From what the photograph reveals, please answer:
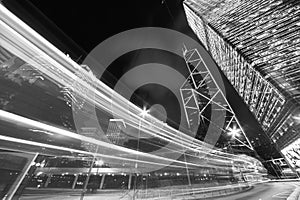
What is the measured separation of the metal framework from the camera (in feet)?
76.0

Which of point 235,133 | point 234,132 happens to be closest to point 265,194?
point 234,132

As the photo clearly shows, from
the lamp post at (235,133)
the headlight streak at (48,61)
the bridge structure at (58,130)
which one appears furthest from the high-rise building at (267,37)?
the headlight streak at (48,61)

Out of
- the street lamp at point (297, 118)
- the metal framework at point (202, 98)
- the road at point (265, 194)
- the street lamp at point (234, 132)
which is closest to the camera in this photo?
the road at point (265, 194)

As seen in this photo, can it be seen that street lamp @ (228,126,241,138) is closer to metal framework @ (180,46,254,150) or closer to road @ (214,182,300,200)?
metal framework @ (180,46,254,150)

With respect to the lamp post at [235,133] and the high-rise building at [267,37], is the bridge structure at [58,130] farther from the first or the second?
the lamp post at [235,133]

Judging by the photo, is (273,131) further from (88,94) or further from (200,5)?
(88,94)

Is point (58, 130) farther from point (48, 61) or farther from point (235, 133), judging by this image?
point (235, 133)

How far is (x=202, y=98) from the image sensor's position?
1067 inches

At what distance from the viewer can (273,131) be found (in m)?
21.7

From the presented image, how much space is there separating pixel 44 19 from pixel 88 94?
1749 millimetres

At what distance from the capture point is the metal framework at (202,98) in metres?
23.2

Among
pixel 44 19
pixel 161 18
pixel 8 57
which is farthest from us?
pixel 161 18

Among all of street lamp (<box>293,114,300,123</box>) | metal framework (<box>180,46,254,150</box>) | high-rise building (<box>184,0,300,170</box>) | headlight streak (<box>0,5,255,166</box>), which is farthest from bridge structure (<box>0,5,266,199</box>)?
metal framework (<box>180,46,254,150</box>)

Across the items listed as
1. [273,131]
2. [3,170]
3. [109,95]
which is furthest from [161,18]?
[273,131]
